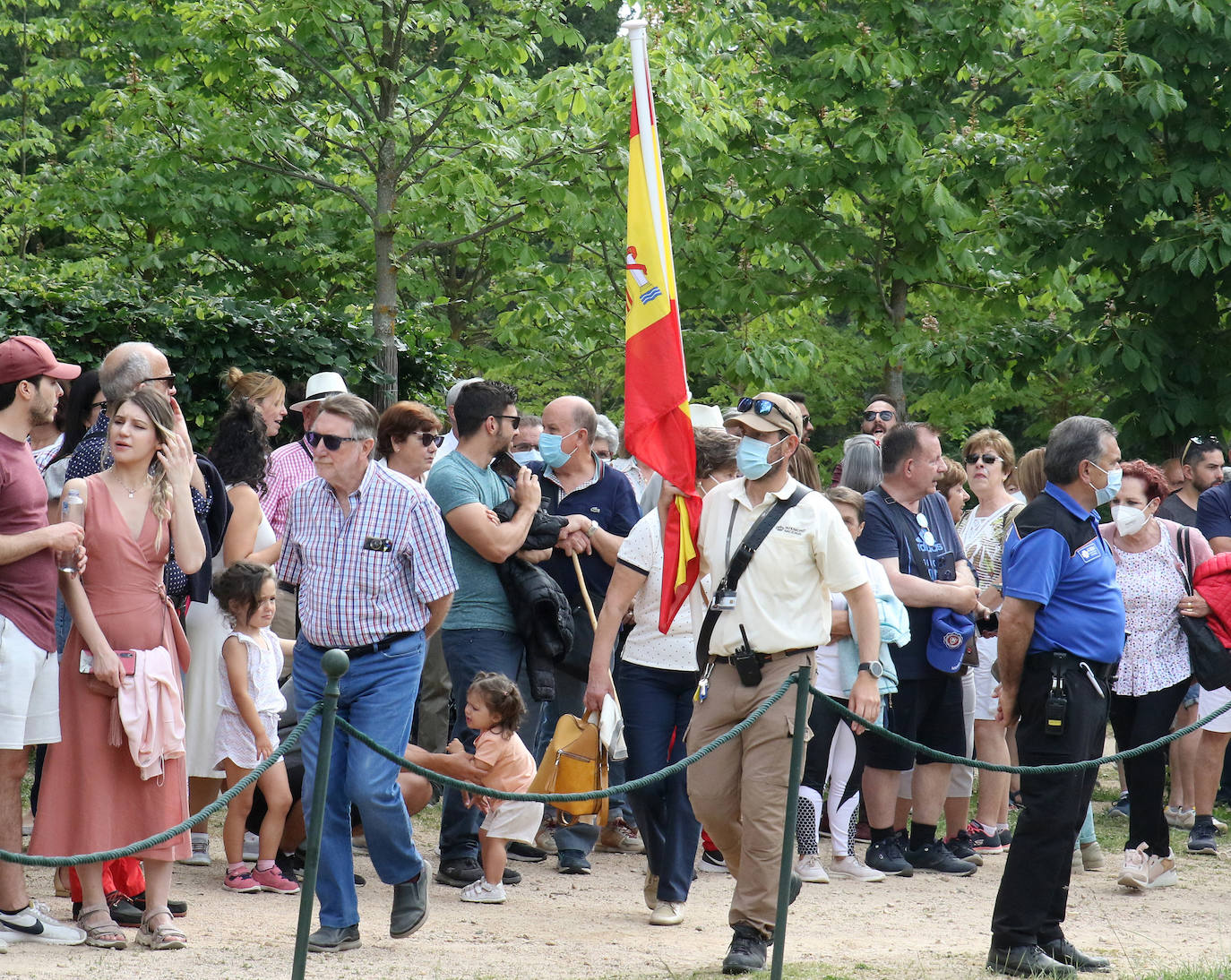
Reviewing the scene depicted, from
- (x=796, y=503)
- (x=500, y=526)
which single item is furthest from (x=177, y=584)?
(x=796, y=503)

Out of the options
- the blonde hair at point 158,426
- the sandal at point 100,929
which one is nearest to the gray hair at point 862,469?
the blonde hair at point 158,426

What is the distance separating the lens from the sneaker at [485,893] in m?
6.67

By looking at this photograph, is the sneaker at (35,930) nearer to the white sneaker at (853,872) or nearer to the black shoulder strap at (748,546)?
the black shoulder strap at (748,546)

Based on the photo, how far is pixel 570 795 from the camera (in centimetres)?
501

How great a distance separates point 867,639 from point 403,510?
1925mm

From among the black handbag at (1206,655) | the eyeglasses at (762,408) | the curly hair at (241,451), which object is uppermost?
the eyeglasses at (762,408)

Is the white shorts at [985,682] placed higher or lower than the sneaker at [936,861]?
higher

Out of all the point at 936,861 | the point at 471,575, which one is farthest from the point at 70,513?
the point at 936,861

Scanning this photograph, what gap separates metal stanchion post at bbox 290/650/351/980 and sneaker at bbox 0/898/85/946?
57.6 inches

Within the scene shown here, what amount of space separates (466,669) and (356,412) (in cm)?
160

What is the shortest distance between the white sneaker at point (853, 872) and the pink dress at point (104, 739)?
353cm

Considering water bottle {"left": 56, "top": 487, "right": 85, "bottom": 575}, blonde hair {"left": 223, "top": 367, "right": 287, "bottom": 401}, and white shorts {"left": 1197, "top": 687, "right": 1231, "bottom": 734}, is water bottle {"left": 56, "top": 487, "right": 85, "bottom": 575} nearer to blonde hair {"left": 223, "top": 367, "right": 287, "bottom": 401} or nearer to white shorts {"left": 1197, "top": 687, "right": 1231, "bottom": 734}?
blonde hair {"left": 223, "top": 367, "right": 287, "bottom": 401}

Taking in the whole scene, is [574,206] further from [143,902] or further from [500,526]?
[143,902]

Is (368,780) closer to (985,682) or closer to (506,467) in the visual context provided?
(506,467)
